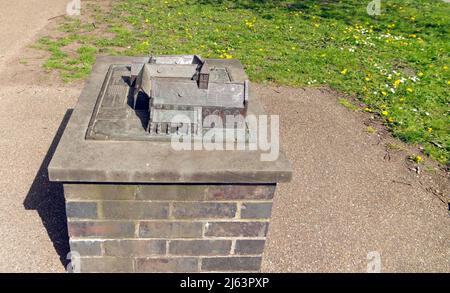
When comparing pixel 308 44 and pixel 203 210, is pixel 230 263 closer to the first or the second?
pixel 203 210

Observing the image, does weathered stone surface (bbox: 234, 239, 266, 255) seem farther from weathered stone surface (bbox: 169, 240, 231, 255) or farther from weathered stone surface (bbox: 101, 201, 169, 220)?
weathered stone surface (bbox: 101, 201, 169, 220)

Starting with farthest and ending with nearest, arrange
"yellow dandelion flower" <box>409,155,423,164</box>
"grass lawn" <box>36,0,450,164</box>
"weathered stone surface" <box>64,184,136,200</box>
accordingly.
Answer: "grass lawn" <box>36,0,450,164</box> < "yellow dandelion flower" <box>409,155,423,164</box> < "weathered stone surface" <box>64,184,136,200</box>

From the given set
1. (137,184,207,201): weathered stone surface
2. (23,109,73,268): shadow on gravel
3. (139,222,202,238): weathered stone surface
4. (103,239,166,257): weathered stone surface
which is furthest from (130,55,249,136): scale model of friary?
(23,109,73,268): shadow on gravel

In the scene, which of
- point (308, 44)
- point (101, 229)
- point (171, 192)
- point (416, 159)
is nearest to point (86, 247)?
point (101, 229)

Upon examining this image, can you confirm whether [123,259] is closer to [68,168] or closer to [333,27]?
[68,168]

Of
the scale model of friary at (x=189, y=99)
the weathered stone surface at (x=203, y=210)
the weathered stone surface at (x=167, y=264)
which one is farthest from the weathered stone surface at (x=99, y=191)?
the weathered stone surface at (x=167, y=264)

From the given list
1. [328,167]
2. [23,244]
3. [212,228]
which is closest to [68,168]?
[212,228]

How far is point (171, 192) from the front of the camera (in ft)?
9.81

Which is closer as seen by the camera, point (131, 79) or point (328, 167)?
point (131, 79)

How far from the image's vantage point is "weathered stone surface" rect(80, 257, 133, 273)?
10.6 feet

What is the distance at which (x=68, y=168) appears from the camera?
109 inches

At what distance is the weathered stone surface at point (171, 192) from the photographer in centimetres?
296

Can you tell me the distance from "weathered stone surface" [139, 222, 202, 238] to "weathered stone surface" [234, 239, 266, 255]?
1.04ft

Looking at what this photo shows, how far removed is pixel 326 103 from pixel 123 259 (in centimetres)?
430
